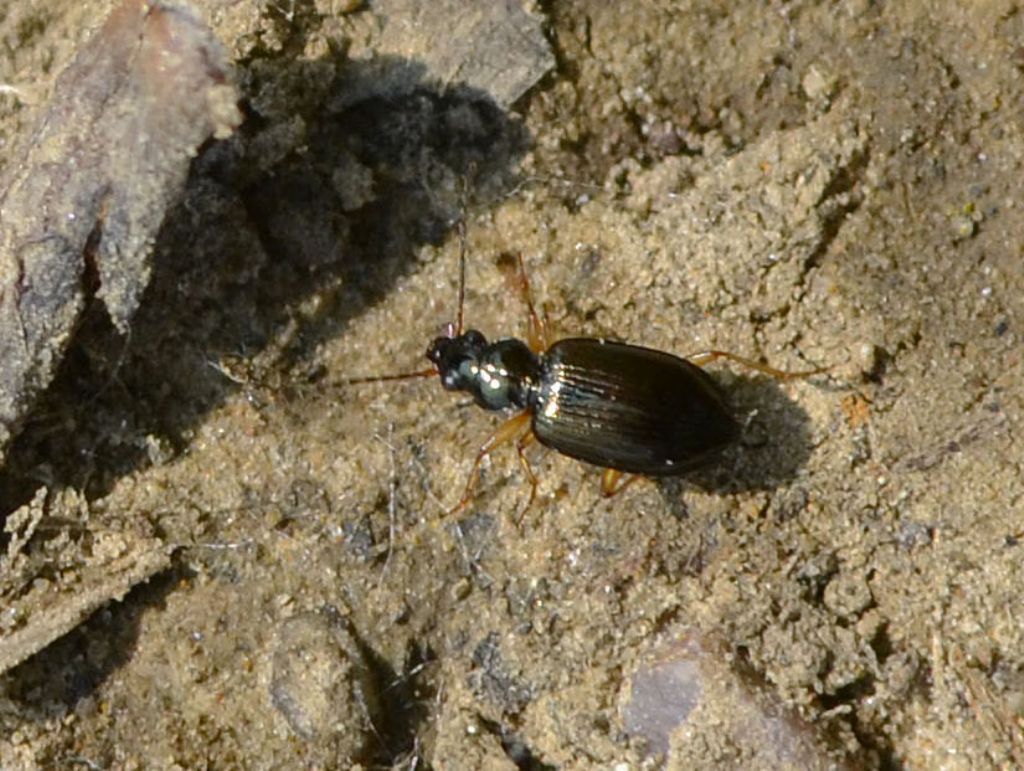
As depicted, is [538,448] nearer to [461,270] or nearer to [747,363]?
[461,270]

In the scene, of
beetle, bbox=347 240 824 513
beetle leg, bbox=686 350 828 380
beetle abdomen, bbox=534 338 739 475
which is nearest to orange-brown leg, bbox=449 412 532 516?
beetle, bbox=347 240 824 513

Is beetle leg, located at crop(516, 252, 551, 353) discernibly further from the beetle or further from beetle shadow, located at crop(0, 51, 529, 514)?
beetle shadow, located at crop(0, 51, 529, 514)

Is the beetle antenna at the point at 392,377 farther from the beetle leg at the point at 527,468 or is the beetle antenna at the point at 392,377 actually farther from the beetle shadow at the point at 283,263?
the beetle leg at the point at 527,468

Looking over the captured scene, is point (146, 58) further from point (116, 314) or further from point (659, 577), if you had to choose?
point (659, 577)

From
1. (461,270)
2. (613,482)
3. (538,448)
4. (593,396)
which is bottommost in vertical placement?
(538,448)

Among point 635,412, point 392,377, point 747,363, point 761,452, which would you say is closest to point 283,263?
point 392,377

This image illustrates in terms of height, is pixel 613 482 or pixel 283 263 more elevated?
pixel 283 263

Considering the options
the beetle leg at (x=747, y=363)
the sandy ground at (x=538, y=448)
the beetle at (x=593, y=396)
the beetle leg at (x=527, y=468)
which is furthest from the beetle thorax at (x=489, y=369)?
the beetle leg at (x=747, y=363)
